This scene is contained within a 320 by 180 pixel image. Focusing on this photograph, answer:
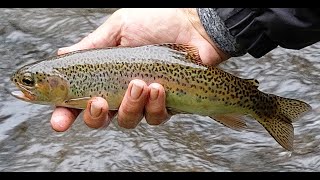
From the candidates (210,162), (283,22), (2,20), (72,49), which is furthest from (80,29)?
(283,22)

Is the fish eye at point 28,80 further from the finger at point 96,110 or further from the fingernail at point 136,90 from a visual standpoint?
the fingernail at point 136,90

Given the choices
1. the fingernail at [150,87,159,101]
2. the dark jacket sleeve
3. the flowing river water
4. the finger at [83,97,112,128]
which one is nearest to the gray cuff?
the dark jacket sleeve

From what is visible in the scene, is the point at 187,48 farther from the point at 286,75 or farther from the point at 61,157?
the point at 286,75

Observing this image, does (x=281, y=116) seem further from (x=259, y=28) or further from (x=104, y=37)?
(x=104, y=37)

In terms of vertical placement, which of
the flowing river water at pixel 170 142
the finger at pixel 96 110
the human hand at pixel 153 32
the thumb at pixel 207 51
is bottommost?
the flowing river water at pixel 170 142

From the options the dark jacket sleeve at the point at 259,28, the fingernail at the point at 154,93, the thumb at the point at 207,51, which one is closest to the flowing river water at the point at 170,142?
the thumb at the point at 207,51

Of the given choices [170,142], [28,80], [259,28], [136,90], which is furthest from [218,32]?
[170,142]
